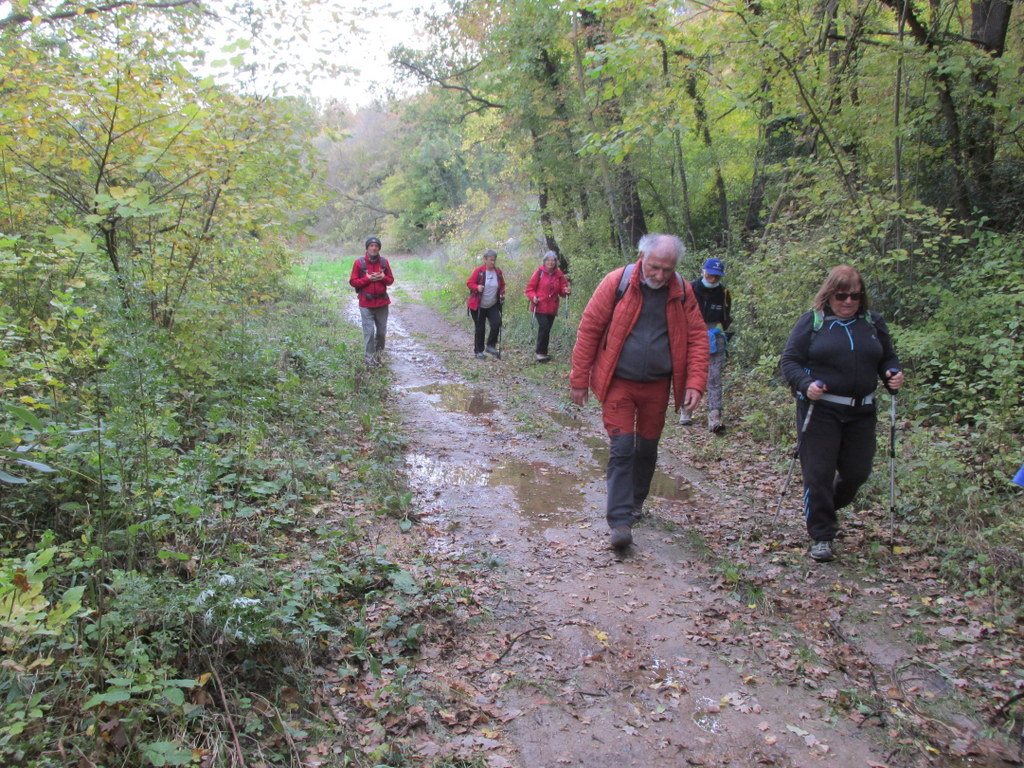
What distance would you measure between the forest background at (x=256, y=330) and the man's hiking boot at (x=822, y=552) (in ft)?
2.50

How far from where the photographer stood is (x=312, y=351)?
10.1 meters

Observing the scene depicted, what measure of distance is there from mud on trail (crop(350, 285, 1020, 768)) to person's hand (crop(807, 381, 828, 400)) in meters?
1.22

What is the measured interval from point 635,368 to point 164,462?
332cm

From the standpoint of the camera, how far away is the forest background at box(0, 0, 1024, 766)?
289 centimetres

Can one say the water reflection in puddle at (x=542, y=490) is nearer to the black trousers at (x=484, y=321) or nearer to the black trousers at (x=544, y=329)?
the black trousers at (x=544, y=329)

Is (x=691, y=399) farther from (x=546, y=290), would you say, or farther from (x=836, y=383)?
(x=546, y=290)

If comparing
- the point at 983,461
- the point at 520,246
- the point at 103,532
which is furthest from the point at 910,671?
the point at 520,246

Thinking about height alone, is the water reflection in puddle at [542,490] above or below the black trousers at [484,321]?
below

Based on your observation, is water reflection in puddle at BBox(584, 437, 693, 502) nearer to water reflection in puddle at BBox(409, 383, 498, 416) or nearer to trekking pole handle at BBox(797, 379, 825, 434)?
trekking pole handle at BBox(797, 379, 825, 434)

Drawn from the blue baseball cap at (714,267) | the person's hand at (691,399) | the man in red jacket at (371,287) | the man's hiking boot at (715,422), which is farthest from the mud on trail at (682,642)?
the man in red jacket at (371,287)

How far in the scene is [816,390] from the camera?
4562 millimetres

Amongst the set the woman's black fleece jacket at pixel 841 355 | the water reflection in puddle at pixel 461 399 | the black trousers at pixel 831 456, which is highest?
the woman's black fleece jacket at pixel 841 355

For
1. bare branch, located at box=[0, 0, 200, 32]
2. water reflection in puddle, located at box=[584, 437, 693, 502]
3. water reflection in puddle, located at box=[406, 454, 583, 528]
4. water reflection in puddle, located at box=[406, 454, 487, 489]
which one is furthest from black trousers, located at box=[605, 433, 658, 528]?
bare branch, located at box=[0, 0, 200, 32]

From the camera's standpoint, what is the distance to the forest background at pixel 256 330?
114 inches
